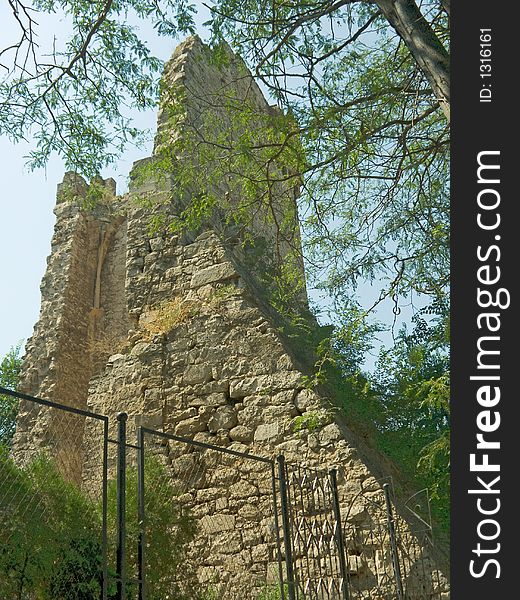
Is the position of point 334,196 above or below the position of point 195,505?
above

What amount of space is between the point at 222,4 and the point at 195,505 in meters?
4.68

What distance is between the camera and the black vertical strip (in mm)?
2562

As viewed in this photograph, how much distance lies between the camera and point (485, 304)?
9.04 feet

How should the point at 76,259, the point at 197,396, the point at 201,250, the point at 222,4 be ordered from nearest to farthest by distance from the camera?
1. the point at 222,4
2. the point at 197,396
3. the point at 201,250
4. the point at 76,259

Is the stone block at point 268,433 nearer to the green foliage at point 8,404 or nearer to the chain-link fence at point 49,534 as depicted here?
the chain-link fence at point 49,534

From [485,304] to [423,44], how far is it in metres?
2.02

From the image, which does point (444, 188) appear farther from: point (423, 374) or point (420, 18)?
point (420, 18)

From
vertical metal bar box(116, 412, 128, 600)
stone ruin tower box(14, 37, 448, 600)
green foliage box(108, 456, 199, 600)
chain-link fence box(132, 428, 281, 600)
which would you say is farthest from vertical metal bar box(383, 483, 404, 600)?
vertical metal bar box(116, 412, 128, 600)

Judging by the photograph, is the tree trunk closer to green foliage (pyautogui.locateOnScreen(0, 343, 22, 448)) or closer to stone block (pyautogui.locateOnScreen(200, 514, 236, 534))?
stone block (pyautogui.locateOnScreen(200, 514, 236, 534))

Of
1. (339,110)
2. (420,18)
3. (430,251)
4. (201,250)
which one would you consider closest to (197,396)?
(201,250)

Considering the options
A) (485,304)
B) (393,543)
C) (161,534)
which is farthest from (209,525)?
(485,304)

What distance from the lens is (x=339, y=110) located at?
6.04 m

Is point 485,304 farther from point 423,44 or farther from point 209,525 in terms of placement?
point 209,525

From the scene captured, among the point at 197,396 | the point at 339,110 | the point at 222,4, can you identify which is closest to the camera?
the point at 339,110
